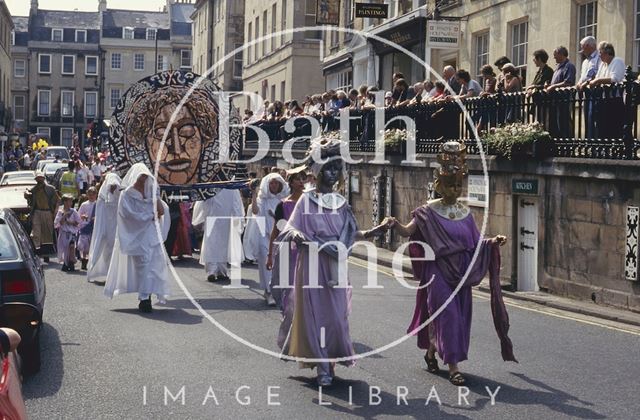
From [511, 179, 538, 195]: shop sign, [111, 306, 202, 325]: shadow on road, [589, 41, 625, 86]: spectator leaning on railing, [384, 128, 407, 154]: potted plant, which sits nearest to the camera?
[111, 306, 202, 325]: shadow on road

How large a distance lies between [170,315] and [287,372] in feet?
12.7

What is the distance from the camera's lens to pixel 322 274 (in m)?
8.94

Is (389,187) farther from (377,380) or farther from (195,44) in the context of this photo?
(195,44)

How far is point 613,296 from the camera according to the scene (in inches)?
569

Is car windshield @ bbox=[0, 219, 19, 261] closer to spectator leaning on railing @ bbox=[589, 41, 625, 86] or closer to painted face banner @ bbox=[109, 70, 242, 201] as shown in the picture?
painted face banner @ bbox=[109, 70, 242, 201]

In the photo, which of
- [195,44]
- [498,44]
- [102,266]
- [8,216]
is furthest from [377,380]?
[195,44]

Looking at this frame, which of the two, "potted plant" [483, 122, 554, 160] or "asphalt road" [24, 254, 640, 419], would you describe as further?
"potted plant" [483, 122, 554, 160]

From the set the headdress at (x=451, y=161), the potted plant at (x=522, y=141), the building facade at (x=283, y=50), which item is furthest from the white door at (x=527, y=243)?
the building facade at (x=283, y=50)

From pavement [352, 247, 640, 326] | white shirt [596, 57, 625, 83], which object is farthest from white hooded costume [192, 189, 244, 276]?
white shirt [596, 57, 625, 83]

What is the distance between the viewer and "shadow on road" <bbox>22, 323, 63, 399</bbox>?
8.62 m

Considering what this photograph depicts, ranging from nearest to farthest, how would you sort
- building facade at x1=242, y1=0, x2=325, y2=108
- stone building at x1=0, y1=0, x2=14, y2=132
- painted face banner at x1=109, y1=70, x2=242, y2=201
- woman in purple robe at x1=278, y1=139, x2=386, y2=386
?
woman in purple robe at x1=278, y1=139, x2=386, y2=386
painted face banner at x1=109, y1=70, x2=242, y2=201
building facade at x1=242, y1=0, x2=325, y2=108
stone building at x1=0, y1=0, x2=14, y2=132

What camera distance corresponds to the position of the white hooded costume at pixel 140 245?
43.8ft

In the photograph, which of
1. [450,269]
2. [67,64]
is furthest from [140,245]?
[67,64]

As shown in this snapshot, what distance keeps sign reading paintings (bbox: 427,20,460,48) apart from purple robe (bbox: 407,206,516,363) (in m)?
16.8
